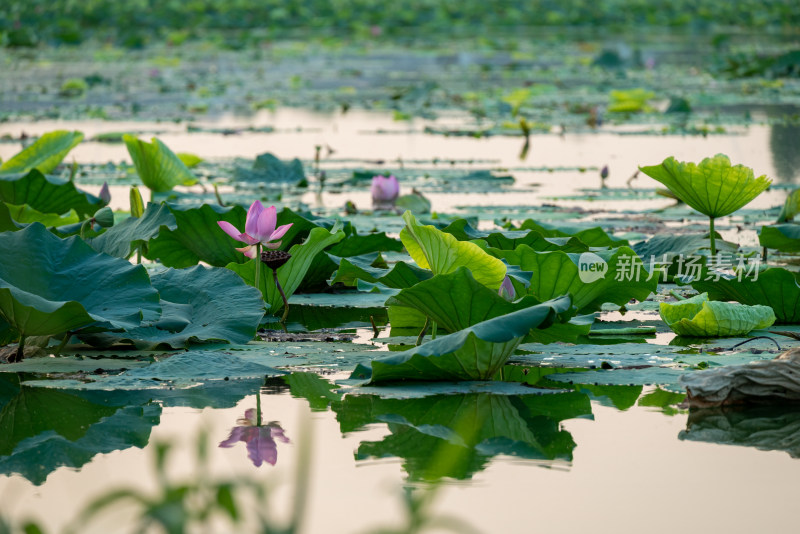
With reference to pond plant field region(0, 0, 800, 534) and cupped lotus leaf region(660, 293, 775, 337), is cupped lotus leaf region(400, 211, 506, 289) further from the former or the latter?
cupped lotus leaf region(660, 293, 775, 337)

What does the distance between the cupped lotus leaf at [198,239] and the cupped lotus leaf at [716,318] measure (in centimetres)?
130

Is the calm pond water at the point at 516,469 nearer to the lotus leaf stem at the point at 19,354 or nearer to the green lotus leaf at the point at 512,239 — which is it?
the lotus leaf stem at the point at 19,354

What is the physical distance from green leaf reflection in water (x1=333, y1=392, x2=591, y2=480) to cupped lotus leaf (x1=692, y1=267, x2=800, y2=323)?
0.88 meters

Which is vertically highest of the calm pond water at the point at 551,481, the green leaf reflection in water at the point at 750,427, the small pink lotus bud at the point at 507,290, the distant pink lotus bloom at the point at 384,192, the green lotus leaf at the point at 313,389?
the small pink lotus bud at the point at 507,290

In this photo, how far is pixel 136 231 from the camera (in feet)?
11.5

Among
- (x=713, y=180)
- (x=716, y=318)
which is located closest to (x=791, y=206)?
(x=713, y=180)

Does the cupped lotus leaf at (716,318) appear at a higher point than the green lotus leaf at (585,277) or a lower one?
lower

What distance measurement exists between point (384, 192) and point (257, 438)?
3.62 meters

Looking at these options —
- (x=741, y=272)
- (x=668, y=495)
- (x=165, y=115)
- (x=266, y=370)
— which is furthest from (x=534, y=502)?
(x=165, y=115)

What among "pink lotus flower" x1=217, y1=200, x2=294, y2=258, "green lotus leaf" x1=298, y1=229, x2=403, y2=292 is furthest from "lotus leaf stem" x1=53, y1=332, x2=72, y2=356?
"green lotus leaf" x1=298, y1=229, x2=403, y2=292

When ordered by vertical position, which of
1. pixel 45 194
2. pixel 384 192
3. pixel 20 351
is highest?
pixel 45 194

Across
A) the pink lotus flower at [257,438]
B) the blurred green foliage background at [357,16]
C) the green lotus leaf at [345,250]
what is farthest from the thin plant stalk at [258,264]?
the blurred green foliage background at [357,16]

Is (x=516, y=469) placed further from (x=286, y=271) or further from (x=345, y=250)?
(x=345, y=250)

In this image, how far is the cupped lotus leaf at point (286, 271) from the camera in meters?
3.46
